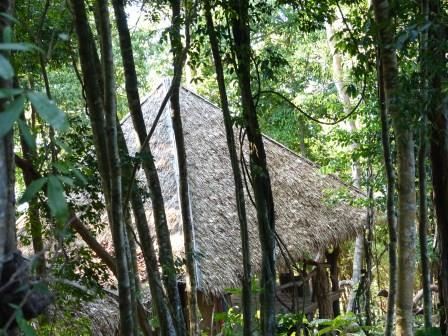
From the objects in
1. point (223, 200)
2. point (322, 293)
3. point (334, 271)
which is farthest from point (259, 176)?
point (334, 271)

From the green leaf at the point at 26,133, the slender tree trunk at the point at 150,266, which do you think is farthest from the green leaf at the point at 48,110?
the slender tree trunk at the point at 150,266

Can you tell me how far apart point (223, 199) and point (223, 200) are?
20 millimetres

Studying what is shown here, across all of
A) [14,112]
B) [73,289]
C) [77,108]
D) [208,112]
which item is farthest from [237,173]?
[77,108]

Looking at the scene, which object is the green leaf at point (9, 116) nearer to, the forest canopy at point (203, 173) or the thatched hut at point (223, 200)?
the forest canopy at point (203, 173)

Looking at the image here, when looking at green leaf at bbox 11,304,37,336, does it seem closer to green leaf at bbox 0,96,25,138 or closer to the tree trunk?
green leaf at bbox 0,96,25,138

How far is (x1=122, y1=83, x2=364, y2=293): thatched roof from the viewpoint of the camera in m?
7.04

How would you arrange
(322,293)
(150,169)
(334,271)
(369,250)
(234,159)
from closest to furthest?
(234,159), (150,169), (369,250), (322,293), (334,271)

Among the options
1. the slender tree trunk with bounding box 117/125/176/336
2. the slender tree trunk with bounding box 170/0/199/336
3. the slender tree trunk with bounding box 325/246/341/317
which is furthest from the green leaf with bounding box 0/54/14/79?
the slender tree trunk with bounding box 325/246/341/317

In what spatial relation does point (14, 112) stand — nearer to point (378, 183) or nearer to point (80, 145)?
point (80, 145)

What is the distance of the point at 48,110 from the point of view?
86 cm

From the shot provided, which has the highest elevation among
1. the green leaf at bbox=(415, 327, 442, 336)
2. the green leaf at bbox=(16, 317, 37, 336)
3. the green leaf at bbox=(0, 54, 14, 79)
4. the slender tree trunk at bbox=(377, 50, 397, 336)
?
the slender tree trunk at bbox=(377, 50, 397, 336)

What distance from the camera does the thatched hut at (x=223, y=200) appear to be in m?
7.01

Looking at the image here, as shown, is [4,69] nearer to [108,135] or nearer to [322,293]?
[108,135]

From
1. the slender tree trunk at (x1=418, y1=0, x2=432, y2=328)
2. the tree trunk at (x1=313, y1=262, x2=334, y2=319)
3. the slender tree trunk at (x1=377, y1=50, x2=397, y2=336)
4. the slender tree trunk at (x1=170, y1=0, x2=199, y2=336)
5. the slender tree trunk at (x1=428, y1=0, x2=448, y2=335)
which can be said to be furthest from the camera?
the tree trunk at (x1=313, y1=262, x2=334, y2=319)
